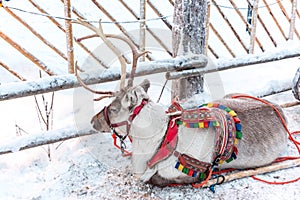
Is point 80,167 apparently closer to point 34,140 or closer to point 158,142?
point 34,140

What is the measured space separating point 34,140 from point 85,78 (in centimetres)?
59

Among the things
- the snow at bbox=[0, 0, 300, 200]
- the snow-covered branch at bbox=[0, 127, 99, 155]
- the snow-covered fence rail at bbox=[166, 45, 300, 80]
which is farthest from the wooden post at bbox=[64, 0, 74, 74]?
the snow-covered fence rail at bbox=[166, 45, 300, 80]

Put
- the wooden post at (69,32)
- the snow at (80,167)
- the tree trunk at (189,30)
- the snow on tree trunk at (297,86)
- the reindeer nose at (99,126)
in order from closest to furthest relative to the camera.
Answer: the reindeer nose at (99,126), the snow at (80,167), the wooden post at (69,32), the tree trunk at (189,30), the snow on tree trunk at (297,86)

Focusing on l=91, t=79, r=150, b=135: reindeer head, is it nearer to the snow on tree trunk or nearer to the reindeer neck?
the reindeer neck

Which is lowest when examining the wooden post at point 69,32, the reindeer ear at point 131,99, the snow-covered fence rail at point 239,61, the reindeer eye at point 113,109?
the reindeer eye at point 113,109

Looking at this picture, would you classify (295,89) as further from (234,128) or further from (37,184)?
(37,184)

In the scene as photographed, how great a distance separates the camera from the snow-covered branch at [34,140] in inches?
108

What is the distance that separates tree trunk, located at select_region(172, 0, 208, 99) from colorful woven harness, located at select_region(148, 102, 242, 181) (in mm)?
904

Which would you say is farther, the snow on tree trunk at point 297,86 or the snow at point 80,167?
the snow on tree trunk at point 297,86

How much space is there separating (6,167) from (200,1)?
2.03 metres

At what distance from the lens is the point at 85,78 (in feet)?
9.11

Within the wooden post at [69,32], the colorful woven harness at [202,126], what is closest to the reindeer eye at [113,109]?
the colorful woven harness at [202,126]

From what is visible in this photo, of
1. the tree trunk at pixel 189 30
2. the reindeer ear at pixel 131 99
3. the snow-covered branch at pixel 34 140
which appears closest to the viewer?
the reindeer ear at pixel 131 99

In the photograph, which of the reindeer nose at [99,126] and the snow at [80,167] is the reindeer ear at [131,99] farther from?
the snow at [80,167]
